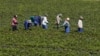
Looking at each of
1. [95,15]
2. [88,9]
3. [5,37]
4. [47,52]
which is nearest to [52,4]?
[88,9]

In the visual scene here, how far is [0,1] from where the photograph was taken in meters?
65.9

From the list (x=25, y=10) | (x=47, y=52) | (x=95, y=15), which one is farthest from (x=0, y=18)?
(x=47, y=52)

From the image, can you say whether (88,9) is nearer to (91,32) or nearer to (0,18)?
(0,18)

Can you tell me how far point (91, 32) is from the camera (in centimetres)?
3738

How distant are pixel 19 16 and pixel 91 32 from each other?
15.5 meters

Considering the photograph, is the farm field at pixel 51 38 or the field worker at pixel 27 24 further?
the field worker at pixel 27 24

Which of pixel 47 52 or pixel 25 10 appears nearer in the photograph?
pixel 47 52

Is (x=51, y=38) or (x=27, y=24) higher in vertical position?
(x=27, y=24)

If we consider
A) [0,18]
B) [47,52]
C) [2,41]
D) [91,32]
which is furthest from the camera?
[0,18]

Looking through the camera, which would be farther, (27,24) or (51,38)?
(27,24)

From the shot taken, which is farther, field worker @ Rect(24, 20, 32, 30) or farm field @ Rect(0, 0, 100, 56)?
field worker @ Rect(24, 20, 32, 30)

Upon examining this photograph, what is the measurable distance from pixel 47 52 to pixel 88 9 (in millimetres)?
31089

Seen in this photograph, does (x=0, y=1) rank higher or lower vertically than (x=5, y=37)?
higher

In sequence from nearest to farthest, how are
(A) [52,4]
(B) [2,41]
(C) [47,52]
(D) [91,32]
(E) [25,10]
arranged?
(C) [47,52], (B) [2,41], (D) [91,32], (E) [25,10], (A) [52,4]
